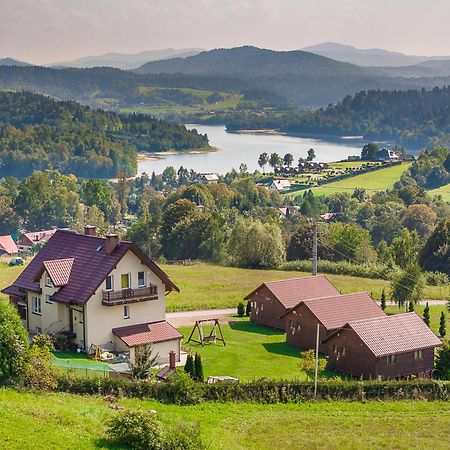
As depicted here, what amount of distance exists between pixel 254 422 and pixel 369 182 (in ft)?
334

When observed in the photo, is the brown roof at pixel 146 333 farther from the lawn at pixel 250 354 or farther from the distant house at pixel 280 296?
the distant house at pixel 280 296

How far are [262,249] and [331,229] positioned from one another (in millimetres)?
16210

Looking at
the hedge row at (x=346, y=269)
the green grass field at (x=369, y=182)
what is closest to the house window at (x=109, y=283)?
the hedge row at (x=346, y=269)

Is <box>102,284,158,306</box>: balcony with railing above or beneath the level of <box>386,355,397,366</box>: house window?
above

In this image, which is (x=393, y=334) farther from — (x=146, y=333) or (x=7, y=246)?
(x=7, y=246)

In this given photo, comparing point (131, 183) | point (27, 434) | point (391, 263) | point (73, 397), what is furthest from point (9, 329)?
point (131, 183)

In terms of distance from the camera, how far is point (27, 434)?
1964cm

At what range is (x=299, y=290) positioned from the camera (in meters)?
39.4

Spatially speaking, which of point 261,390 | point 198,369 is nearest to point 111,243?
point 198,369

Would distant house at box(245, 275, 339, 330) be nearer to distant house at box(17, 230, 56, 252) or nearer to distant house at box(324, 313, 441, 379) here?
distant house at box(324, 313, 441, 379)

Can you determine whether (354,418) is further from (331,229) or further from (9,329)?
(331,229)

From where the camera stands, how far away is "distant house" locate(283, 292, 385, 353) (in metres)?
34.8

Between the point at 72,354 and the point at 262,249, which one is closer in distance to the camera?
the point at 72,354

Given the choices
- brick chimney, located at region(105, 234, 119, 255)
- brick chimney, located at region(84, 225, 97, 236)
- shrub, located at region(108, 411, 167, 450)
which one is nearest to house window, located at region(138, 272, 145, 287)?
brick chimney, located at region(105, 234, 119, 255)
